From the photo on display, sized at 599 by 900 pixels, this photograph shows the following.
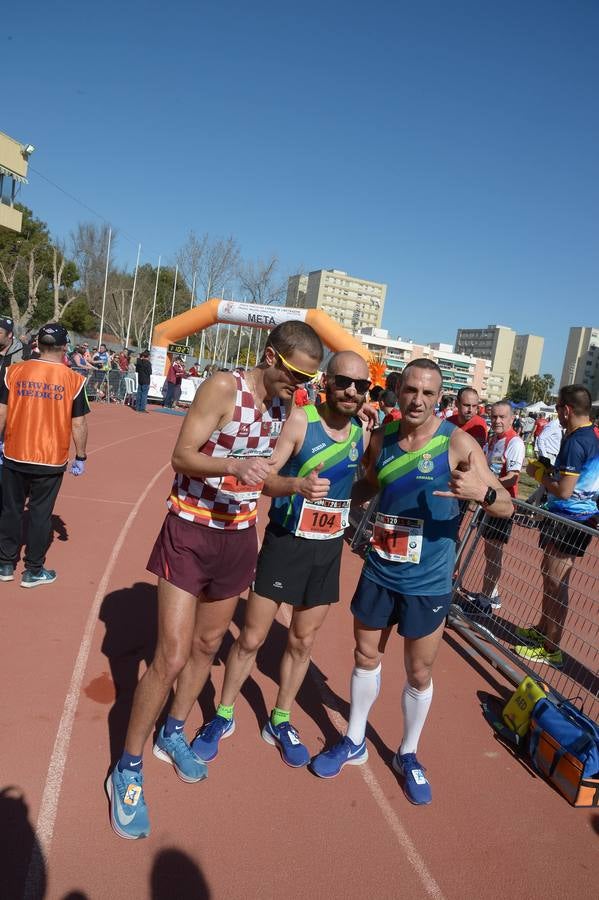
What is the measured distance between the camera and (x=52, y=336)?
4875 mm

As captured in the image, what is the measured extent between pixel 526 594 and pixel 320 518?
3.00 meters

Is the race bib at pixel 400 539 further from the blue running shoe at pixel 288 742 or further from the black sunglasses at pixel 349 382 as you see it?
the blue running shoe at pixel 288 742

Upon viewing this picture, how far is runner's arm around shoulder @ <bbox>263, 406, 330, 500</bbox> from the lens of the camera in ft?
8.96

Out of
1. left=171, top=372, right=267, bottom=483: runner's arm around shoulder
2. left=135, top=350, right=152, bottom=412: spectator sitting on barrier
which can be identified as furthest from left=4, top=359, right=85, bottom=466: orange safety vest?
left=135, top=350, right=152, bottom=412: spectator sitting on barrier

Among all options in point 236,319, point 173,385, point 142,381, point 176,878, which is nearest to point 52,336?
point 176,878

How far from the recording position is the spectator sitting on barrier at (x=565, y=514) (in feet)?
16.2

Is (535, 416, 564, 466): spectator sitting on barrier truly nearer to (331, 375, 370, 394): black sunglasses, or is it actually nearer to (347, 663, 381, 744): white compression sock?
(347, 663, 381, 744): white compression sock

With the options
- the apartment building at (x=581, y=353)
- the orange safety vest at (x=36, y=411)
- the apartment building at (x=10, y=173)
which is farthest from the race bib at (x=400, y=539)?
the apartment building at (x=581, y=353)

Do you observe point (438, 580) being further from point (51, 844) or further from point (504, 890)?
point (51, 844)

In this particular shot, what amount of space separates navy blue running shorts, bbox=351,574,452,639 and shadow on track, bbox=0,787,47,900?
183cm

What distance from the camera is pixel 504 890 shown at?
2.75 meters

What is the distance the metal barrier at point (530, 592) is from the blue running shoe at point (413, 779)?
164cm

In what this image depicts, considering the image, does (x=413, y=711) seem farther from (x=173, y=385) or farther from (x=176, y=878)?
(x=173, y=385)

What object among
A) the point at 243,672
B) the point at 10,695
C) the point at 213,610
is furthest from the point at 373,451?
the point at 10,695
